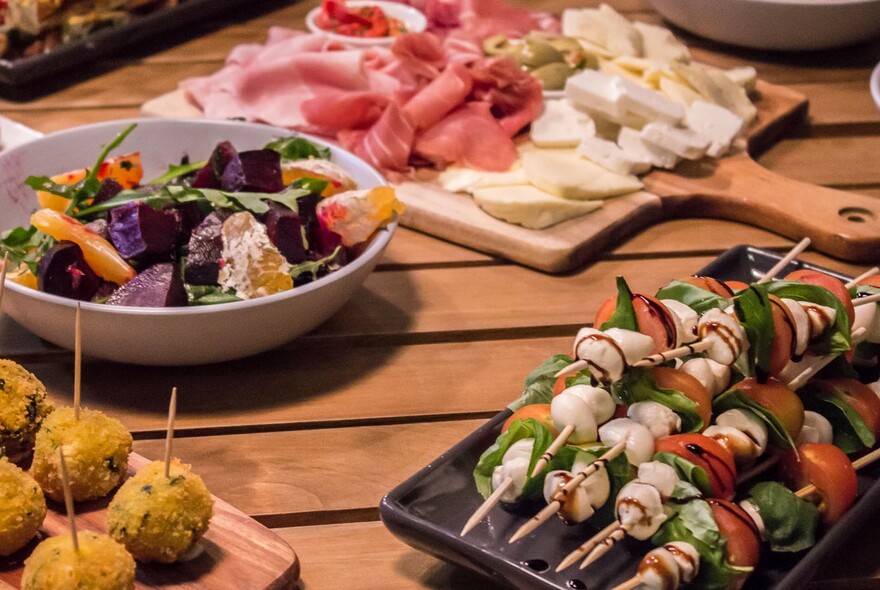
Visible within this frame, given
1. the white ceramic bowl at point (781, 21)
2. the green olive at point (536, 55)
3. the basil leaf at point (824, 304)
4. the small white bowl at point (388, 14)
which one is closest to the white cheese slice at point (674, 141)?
the green olive at point (536, 55)

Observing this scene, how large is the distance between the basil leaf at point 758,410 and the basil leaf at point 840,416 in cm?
10

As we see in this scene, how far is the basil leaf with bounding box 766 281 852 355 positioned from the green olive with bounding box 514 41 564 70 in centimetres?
117

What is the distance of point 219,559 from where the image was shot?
1.01 metres

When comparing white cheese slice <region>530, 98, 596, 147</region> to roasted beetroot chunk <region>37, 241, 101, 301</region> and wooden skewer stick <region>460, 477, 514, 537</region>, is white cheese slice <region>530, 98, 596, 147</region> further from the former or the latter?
wooden skewer stick <region>460, 477, 514, 537</region>

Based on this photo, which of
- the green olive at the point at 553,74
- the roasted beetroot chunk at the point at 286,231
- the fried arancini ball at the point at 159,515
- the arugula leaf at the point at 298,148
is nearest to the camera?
the fried arancini ball at the point at 159,515

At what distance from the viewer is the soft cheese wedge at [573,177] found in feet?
5.93

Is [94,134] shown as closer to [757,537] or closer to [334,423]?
[334,423]

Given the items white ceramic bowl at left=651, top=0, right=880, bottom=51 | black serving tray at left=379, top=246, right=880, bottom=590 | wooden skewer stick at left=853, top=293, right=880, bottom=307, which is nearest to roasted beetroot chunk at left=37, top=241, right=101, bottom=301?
black serving tray at left=379, top=246, right=880, bottom=590

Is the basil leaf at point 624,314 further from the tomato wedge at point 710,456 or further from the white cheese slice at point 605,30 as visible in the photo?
the white cheese slice at point 605,30

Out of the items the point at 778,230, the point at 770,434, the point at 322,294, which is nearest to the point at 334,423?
the point at 322,294

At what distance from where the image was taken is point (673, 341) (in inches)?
41.7

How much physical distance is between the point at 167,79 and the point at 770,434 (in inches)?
70.0

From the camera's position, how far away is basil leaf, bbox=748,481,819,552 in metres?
0.99

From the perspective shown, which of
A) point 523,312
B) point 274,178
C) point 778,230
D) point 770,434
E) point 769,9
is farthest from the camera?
point 769,9
